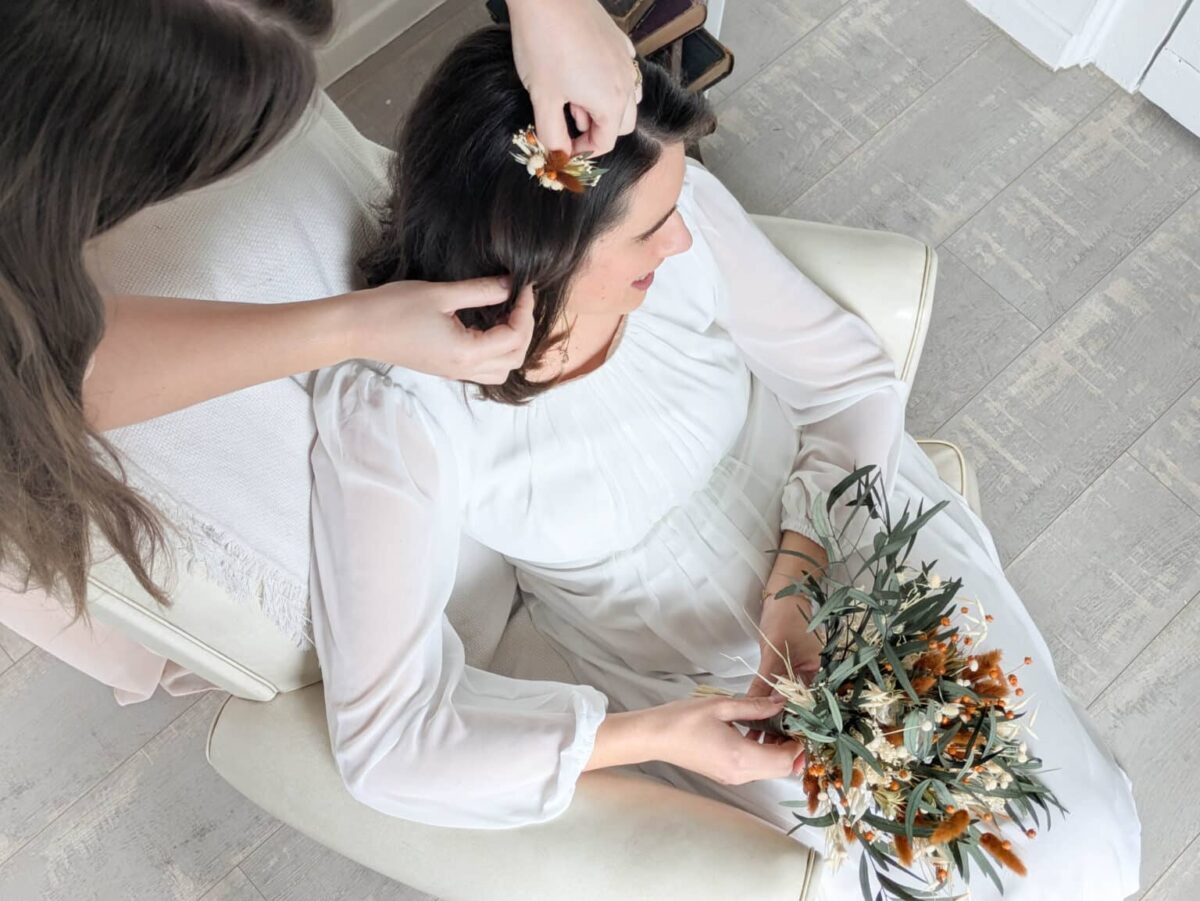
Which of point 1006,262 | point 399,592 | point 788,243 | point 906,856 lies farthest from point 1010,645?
point 1006,262

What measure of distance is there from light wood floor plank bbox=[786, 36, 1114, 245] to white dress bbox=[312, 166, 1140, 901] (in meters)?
0.87

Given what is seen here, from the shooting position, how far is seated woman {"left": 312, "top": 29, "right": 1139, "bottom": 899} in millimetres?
1119

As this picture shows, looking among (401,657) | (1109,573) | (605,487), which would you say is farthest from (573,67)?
(1109,573)

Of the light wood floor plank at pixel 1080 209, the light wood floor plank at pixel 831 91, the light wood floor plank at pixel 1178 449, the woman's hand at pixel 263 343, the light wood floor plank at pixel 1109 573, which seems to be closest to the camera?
the woman's hand at pixel 263 343

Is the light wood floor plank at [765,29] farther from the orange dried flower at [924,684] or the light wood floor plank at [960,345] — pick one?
the orange dried flower at [924,684]

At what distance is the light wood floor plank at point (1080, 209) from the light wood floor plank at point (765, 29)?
0.59 m

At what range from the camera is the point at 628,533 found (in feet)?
4.48

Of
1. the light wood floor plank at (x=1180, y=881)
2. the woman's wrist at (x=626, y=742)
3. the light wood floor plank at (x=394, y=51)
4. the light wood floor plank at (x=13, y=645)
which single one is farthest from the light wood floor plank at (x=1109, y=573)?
the light wood floor plank at (x=13, y=645)

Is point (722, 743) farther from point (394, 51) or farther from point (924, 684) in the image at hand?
point (394, 51)

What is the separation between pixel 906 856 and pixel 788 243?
81 centimetres

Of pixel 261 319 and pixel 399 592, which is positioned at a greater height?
pixel 261 319

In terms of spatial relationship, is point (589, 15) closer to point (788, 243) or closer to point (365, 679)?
point (788, 243)

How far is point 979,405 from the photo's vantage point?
2088mm

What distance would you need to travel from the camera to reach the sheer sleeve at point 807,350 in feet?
4.51
